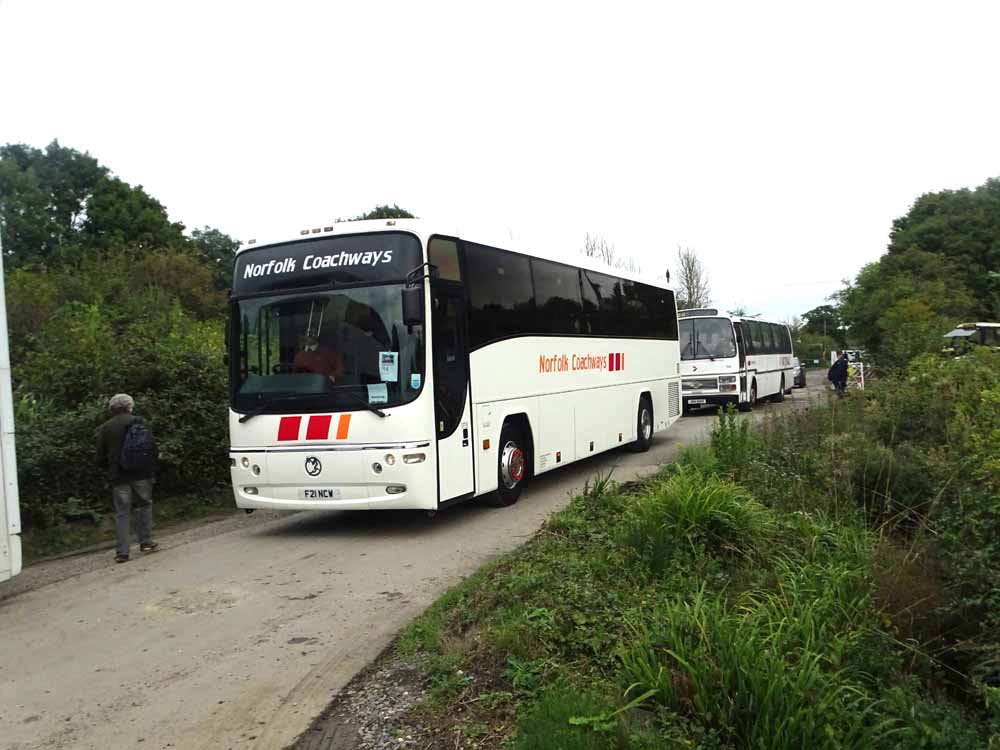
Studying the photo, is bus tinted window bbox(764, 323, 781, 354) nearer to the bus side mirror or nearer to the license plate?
the bus side mirror

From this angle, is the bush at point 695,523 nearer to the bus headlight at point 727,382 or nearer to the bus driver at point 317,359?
the bus driver at point 317,359

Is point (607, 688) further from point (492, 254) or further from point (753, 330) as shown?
point (753, 330)

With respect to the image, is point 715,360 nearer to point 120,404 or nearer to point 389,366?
point 389,366

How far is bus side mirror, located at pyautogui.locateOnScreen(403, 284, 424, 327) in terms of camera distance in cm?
823

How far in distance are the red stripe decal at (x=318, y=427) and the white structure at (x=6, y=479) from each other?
274 centimetres

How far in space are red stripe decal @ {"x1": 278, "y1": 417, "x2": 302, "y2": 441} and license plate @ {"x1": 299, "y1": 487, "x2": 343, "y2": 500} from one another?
22.9 inches

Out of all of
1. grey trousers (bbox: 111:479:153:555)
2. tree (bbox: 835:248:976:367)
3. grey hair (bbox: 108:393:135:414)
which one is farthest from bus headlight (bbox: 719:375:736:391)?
grey hair (bbox: 108:393:135:414)

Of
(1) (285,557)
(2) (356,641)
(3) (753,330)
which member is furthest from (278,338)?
(3) (753,330)

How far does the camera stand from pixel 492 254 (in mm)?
10164

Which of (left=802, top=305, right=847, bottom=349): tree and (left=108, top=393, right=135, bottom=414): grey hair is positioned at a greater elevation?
(left=802, top=305, right=847, bottom=349): tree

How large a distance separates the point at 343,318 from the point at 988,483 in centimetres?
603

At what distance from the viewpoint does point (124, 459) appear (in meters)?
8.34

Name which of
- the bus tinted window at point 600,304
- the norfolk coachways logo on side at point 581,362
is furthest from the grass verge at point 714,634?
the bus tinted window at point 600,304

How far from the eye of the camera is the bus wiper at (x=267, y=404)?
8675 mm
